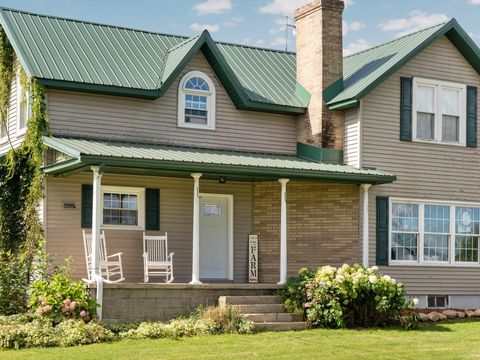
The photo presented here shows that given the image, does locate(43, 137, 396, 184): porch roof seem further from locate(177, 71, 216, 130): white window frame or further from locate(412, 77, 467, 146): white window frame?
locate(412, 77, 467, 146): white window frame

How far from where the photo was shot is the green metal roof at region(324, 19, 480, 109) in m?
19.3

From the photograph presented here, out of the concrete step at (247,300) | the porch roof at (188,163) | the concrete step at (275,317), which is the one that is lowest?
the concrete step at (275,317)

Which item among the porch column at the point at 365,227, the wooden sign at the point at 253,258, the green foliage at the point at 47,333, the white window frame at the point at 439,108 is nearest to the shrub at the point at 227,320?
the green foliage at the point at 47,333

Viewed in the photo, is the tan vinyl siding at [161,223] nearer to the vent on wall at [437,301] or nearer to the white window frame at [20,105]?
the white window frame at [20,105]

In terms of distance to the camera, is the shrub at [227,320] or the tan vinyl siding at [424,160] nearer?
the shrub at [227,320]

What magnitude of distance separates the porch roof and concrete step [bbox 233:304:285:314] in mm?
2731

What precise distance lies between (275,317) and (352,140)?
209 inches

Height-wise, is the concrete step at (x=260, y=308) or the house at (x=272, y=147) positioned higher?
the house at (x=272, y=147)

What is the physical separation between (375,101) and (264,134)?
107 inches

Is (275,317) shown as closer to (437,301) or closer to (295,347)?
(295,347)

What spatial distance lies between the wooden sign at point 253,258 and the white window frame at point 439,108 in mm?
4463

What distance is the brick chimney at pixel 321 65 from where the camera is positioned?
20.0 m

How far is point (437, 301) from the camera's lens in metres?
20.2

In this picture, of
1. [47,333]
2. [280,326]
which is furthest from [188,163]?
[47,333]
